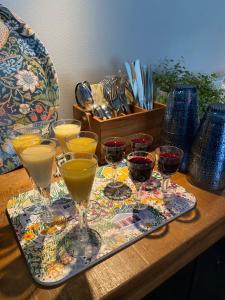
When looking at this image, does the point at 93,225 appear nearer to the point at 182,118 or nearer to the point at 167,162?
the point at 167,162

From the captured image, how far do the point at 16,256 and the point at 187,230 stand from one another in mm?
385

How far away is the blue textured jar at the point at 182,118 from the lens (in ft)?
2.62

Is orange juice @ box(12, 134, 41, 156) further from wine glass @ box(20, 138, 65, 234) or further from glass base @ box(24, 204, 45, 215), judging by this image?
glass base @ box(24, 204, 45, 215)

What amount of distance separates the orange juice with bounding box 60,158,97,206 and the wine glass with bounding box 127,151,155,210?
12 cm

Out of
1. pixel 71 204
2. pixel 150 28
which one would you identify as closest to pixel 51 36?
pixel 150 28

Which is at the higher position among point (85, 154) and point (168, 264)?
point (85, 154)

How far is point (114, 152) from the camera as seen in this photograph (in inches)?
28.5

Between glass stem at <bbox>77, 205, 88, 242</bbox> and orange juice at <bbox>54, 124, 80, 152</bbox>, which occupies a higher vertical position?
orange juice at <bbox>54, 124, 80, 152</bbox>

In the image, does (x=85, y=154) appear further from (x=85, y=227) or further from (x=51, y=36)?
(x=51, y=36)

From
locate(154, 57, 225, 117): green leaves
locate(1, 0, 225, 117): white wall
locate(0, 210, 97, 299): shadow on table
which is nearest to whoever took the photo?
locate(0, 210, 97, 299): shadow on table

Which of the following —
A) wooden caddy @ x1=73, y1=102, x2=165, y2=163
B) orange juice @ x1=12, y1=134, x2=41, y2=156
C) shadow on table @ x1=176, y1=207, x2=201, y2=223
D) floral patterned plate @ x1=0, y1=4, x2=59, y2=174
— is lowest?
shadow on table @ x1=176, y1=207, x2=201, y2=223

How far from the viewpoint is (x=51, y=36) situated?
91cm

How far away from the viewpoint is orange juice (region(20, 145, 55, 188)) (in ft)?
1.90

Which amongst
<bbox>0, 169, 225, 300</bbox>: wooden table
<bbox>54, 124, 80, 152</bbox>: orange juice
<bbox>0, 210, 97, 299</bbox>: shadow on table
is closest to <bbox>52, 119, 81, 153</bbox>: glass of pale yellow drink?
<bbox>54, 124, 80, 152</bbox>: orange juice
